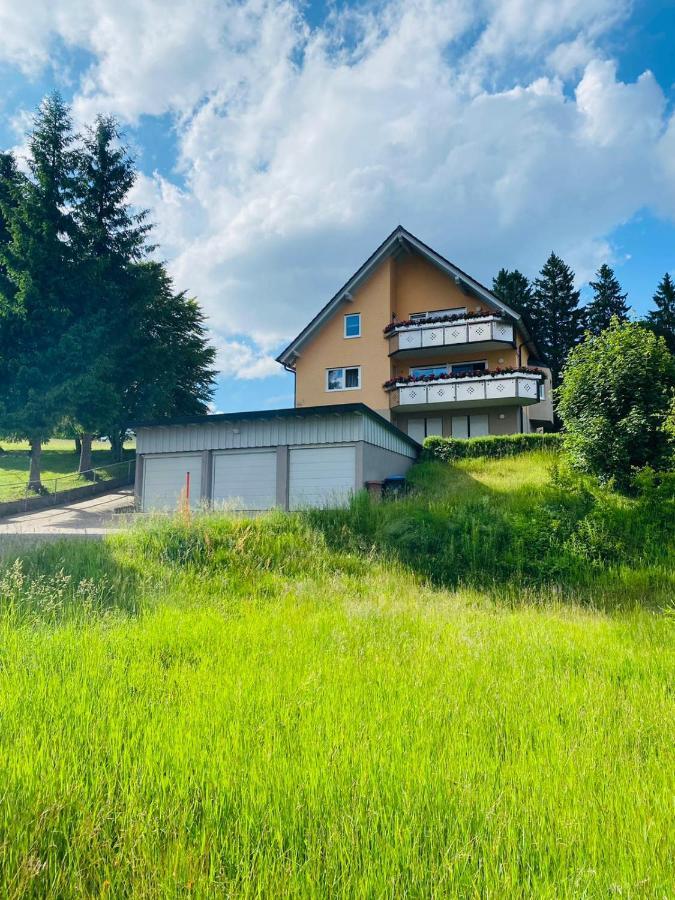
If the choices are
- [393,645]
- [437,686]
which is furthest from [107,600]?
[437,686]

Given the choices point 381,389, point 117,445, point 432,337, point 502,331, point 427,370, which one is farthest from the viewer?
point 117,445

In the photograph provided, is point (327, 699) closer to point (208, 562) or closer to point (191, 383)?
point (208, 562)

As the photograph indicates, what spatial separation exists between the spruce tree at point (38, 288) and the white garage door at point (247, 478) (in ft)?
37.7

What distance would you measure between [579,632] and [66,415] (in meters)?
25.3

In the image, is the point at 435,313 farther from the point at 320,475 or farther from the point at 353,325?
the point at 320,475

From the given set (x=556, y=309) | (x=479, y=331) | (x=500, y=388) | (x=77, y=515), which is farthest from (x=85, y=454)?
(x=556, y=309)

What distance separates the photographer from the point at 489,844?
2.15 metres

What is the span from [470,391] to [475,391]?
26cm

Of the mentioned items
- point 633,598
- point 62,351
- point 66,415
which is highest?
point 62,351

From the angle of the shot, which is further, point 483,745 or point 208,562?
point 208,562

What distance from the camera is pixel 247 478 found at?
1750 cm

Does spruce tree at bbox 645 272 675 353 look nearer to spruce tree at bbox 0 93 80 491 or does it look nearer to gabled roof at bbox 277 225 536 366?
gabled roof at bbox 277 225 536 366

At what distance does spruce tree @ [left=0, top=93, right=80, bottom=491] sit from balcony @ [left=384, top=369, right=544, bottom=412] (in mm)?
17196

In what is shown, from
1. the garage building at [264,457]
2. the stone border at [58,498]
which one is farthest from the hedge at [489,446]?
the stone border at [58,498]
